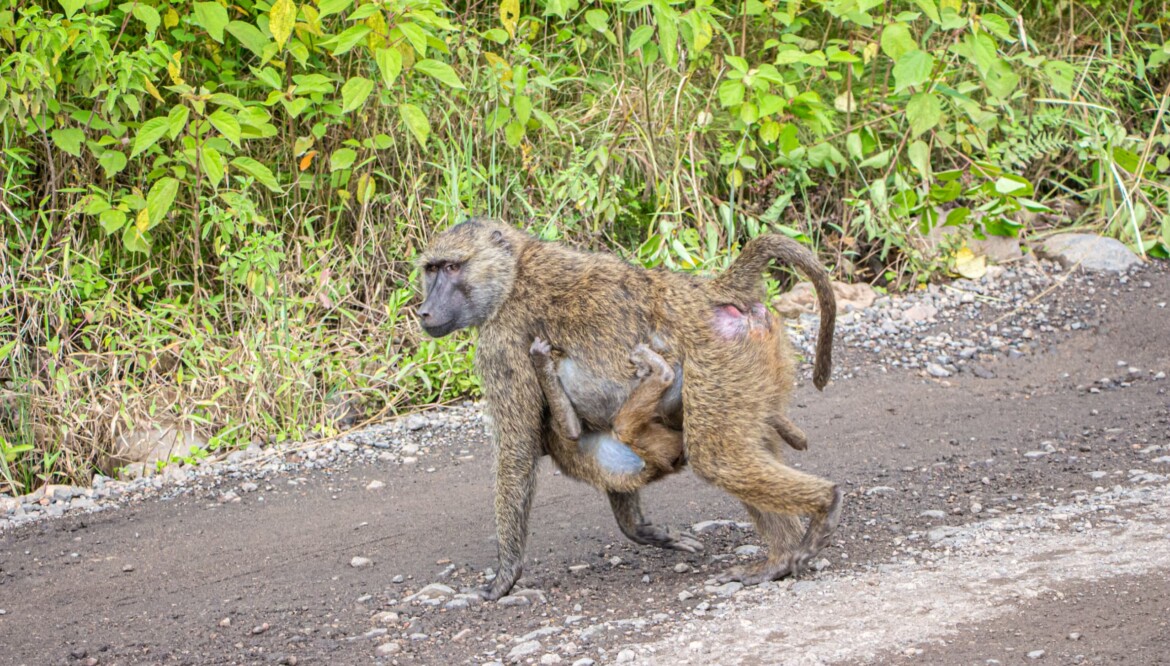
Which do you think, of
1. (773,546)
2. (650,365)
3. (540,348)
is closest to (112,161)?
(540,348)

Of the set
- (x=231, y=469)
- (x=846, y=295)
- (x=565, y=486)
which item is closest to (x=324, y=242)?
(x=231, y=469)

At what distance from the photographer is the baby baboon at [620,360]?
11.5 ft

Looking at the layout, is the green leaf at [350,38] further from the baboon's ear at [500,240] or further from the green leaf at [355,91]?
the baboon's ear at [500,240]

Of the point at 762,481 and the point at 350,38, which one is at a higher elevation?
the point at 350,38

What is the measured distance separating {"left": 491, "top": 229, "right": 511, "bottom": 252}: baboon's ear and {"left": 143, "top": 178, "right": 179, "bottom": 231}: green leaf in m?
2.11

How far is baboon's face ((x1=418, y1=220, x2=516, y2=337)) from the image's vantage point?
12.9 feet

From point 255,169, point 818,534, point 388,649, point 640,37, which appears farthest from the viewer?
point 640,37

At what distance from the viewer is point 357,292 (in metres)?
6.39

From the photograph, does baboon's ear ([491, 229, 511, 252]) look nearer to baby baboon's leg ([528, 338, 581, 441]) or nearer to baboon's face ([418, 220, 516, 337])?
baboon's face ([418, 220, 516, 337])

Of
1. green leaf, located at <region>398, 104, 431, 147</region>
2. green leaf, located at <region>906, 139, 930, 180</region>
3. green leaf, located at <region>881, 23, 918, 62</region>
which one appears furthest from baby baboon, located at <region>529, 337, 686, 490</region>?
green leaf, located at <region>906, 139, 930, 180</region>

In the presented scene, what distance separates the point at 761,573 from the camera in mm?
3650

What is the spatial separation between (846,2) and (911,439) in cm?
231

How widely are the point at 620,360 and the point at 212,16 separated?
2720 mm

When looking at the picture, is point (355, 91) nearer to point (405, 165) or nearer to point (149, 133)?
point (149, 133)
